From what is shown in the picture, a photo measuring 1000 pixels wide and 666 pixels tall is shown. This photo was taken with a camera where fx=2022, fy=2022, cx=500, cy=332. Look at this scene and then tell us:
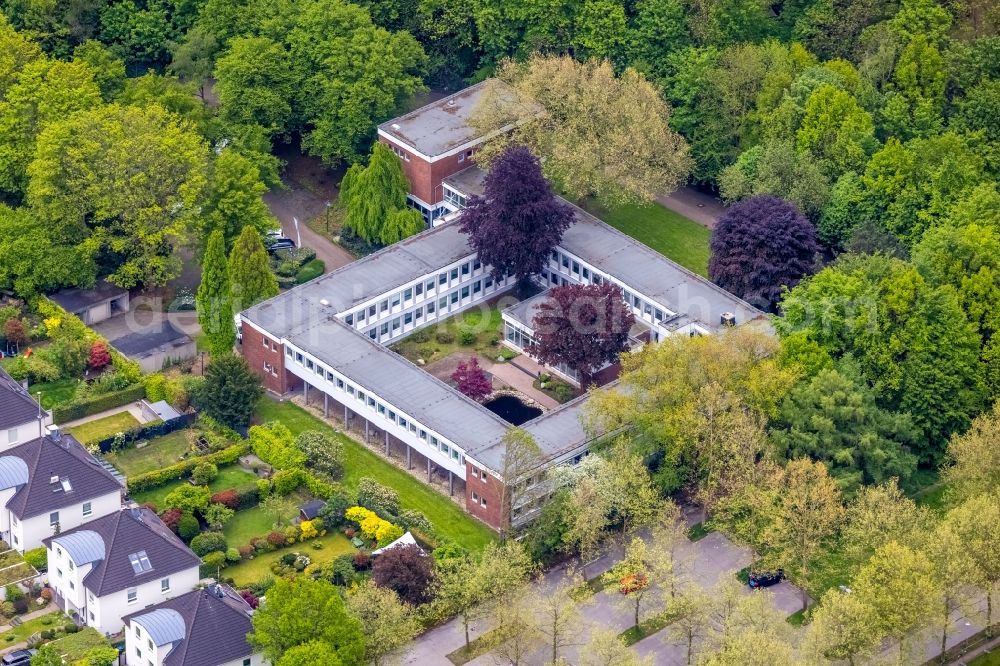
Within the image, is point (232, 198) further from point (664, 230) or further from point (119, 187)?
point (664, 230)

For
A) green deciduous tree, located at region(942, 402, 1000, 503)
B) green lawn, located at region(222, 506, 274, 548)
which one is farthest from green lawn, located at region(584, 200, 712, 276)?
green lawn, located at region(222, 506, 274, 548)

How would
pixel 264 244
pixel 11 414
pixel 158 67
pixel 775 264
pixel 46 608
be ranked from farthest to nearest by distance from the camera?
pixel 158 67 → pixel 264 244 → pixel 775 264 → pixel 11 414 → pixel 46 608

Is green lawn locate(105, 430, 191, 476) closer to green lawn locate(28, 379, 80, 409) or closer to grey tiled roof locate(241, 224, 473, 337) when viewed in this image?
green lawn locate(28, 379, 80, 409)

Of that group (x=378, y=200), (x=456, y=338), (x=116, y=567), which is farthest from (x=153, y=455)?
(x=378, y=200)

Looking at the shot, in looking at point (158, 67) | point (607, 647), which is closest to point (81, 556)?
point (607, 647)

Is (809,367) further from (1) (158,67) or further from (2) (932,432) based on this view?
(1) (158,67)
